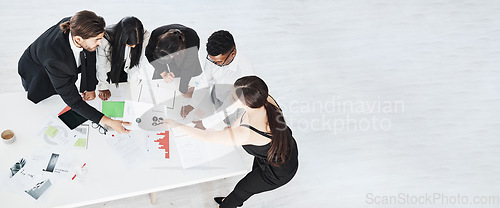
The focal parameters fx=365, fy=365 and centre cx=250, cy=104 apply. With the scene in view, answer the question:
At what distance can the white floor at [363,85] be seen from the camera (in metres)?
2.95

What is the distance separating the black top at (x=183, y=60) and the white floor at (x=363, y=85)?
862 millimetres

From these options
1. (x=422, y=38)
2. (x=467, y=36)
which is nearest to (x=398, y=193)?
(x=422, y=38)

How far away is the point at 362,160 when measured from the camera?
3080 millimetres

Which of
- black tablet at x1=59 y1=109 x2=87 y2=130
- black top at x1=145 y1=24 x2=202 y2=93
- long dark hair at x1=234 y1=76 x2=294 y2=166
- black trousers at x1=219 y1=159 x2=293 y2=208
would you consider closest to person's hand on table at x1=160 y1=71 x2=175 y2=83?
black top at x1=145 y1=24 x2=202 y2=93

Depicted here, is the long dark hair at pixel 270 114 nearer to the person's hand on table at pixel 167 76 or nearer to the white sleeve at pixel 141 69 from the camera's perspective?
the person's hand on table at pixel 167 76

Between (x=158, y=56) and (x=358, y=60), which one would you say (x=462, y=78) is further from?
(x=158, y=56)

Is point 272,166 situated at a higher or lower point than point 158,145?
lower

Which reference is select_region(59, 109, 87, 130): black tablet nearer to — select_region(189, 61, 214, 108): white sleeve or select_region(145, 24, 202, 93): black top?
select_region(145, 24, 202, 93): black top

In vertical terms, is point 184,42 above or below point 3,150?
above

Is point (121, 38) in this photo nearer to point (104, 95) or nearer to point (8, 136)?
point (104, 95)

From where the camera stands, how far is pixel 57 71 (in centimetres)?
183

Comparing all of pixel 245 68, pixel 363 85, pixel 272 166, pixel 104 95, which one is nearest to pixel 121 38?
pixel 104 95

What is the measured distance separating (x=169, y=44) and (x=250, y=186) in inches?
37.7

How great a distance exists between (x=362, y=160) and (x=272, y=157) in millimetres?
1450
